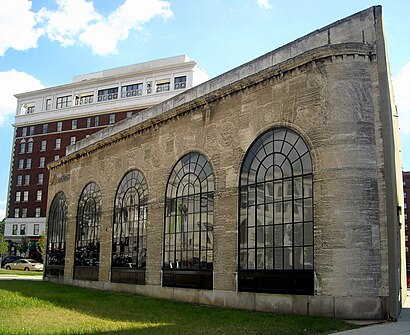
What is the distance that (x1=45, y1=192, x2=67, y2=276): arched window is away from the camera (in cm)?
3400

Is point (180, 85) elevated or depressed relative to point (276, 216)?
elevated

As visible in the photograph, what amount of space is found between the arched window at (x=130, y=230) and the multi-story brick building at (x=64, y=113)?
40518 millimetres

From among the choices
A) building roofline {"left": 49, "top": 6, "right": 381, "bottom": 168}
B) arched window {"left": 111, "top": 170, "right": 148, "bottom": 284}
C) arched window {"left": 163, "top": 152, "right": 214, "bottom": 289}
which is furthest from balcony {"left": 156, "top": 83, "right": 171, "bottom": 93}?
arched window {"left": 163, "top": 152, "right": 214, "bottom": 289}

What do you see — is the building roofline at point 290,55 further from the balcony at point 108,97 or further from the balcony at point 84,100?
the balcony at point 84,100

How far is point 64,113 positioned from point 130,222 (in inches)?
2040

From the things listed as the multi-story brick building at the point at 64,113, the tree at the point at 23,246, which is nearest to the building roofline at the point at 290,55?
the multi-story brick building at the point at 64,113

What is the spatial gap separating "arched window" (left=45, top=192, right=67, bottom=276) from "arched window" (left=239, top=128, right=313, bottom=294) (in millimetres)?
19066

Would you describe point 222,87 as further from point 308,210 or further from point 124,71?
point 124,71

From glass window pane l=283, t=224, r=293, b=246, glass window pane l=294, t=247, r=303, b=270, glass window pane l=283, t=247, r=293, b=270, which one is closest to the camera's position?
glass window pane l=294, t=247, r=303, b=270

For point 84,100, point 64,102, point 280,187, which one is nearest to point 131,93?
point 84,100

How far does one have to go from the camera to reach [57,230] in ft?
116

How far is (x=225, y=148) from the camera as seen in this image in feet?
65.6

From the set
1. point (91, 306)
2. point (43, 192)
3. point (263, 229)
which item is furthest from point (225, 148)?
point (43, 192)

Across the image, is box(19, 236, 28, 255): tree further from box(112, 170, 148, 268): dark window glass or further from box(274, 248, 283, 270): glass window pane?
box(274, 248, 283, 270): glass window pane
